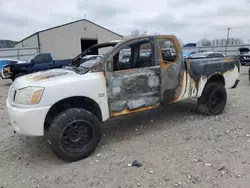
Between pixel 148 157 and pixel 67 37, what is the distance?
87.8ft

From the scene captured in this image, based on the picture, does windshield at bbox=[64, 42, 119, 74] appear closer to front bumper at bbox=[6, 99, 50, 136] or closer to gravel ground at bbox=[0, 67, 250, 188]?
front bumper at bbox=[6, 99, 50, 136]

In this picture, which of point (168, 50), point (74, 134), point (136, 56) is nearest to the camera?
point (74, 134)

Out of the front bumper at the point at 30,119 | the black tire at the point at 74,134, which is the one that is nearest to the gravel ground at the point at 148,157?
the black tire at the point at 74,134

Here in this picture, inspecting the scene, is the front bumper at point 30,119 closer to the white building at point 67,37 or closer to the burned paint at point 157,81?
the burned paint at point 157,81

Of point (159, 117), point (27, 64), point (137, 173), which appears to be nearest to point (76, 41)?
point (27, 64)

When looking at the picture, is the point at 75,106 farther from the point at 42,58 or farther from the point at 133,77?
the point at 42,58

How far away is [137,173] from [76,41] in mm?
27218

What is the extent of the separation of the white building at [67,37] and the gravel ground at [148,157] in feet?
76.2

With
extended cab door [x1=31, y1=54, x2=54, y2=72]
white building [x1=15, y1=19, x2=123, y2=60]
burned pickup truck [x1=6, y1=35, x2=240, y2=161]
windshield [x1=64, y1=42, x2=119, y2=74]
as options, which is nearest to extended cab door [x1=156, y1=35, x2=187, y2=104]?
burned pickup truck [x1=6, y1=35, x2=240, y2=161]

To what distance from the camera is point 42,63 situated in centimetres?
1330

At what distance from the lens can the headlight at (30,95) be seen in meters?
3.19

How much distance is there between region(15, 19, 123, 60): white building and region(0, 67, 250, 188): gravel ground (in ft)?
76.2

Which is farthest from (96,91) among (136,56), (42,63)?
(42,63)

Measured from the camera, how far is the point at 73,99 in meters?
3.69
